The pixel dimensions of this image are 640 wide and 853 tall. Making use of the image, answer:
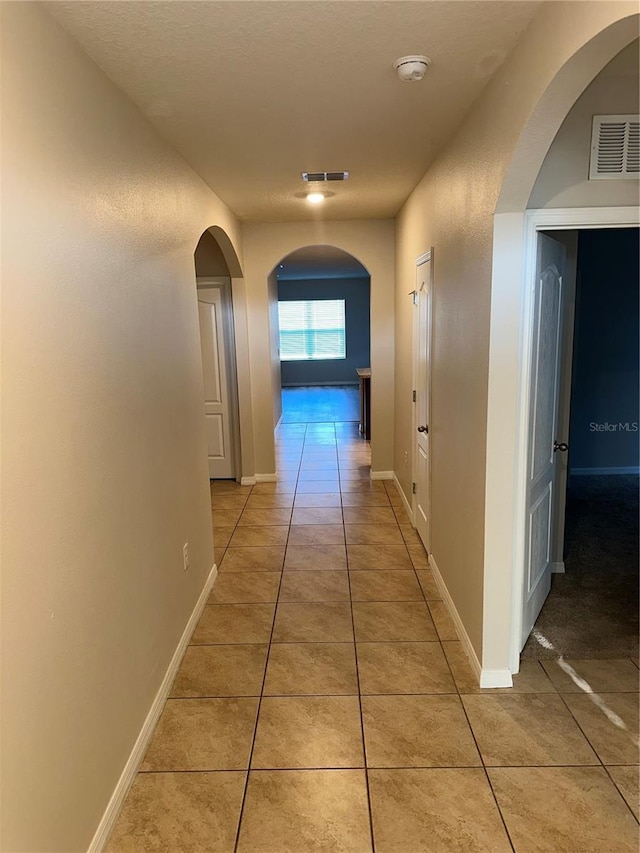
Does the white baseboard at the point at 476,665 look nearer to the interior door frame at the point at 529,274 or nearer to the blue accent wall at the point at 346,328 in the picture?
the interior door frame at the point at 529,274

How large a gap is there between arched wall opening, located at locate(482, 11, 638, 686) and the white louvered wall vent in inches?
6.9

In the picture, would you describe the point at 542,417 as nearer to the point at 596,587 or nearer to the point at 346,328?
the point at 596,587

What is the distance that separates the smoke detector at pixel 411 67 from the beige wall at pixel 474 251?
0.96 feet

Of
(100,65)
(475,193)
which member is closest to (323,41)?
(100,65)

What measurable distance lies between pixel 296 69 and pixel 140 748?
263 cm

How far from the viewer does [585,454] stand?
589 centimetres

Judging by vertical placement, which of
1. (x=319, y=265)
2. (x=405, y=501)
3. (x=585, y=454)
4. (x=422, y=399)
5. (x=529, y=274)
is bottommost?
(x=405, y=501)

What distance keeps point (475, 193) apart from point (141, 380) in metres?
1.66

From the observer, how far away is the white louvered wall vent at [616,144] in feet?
7.28

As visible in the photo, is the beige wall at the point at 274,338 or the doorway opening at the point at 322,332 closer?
the beige wall at the point at 274,338

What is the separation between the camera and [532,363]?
2.40 metres

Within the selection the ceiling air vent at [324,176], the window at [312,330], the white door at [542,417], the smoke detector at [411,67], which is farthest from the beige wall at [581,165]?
the window at [312,330]

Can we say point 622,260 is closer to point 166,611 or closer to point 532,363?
point 532,363

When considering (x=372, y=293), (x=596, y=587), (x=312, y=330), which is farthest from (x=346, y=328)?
(x=596, y=587)
